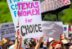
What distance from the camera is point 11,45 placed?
360 centimetres

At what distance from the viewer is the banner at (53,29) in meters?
3.69

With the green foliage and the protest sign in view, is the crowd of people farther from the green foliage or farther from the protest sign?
the green foliage

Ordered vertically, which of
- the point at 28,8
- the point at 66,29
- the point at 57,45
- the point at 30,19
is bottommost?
the point at 57,45

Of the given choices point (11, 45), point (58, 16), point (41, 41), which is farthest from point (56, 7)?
point (11, 45)

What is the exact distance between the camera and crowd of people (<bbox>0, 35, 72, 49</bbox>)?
11.8 feet

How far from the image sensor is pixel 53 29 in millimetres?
3732

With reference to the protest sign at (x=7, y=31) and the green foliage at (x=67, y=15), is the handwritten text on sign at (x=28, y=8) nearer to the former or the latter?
the protest sign at (x=7, y=31)

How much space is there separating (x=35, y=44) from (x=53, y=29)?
0.97 ft

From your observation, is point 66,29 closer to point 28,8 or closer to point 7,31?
point 28,8

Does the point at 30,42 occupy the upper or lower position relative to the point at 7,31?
lower

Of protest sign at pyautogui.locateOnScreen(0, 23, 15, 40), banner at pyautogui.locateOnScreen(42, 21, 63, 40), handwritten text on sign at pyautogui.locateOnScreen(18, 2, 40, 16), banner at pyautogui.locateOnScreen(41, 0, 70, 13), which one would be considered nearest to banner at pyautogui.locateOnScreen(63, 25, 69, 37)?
banner at pyautogui.locateOnScreen(42, 21, 63, 40)

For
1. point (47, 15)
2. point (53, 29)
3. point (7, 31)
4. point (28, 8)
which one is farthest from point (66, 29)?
point (7, 31)

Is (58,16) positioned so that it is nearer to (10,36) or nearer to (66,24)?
(66,24)

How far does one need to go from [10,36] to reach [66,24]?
0.71 metres
